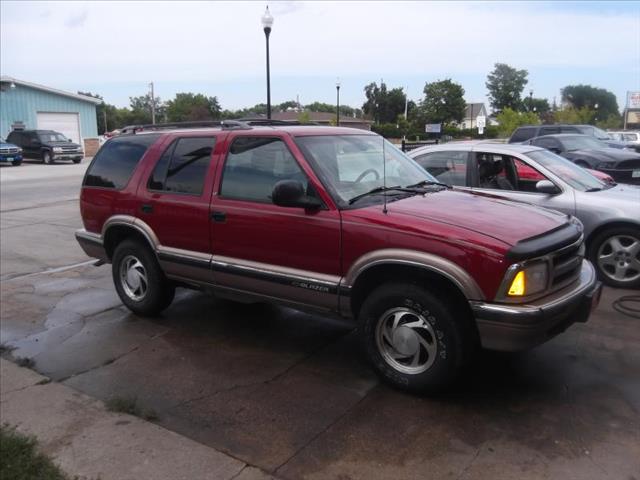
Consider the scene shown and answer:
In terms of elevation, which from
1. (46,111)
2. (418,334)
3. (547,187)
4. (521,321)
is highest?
(46,111)

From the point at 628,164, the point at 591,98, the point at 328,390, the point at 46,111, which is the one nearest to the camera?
the point at 328,390

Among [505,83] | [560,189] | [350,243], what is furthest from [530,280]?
[505,83]

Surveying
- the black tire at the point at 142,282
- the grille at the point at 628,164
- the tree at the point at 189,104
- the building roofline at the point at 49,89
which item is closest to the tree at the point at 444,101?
the tree at the point at 189,104

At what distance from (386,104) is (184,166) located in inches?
3078

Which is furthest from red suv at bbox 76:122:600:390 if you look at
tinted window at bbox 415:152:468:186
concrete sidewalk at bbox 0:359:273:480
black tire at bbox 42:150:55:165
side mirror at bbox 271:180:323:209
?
black tire at bbox 42:150:55:165

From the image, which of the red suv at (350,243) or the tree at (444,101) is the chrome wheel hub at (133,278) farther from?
the tree at (444,101)

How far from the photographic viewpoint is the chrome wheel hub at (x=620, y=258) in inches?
245

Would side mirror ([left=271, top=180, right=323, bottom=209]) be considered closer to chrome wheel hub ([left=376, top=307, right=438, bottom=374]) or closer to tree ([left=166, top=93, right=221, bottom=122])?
chrome wheel hub ([left=376, top=307, right=438, bottom=374])

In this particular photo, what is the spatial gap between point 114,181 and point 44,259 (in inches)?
133

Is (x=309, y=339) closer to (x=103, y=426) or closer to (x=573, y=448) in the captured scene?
(x=103, y=426)

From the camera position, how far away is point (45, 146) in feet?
104

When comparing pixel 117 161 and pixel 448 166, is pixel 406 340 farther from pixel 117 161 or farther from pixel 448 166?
pixel 448 166

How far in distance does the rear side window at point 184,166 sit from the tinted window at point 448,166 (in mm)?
3249

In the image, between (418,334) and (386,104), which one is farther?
(386,104)
